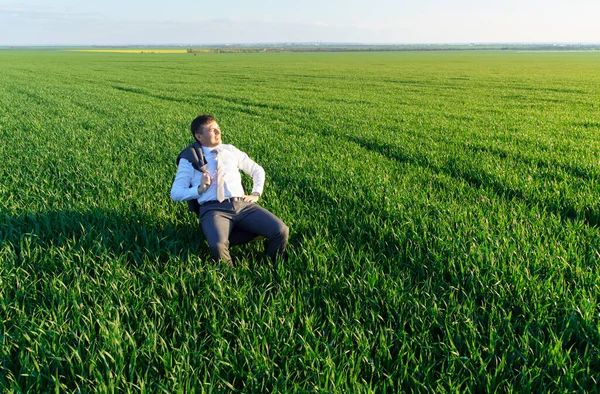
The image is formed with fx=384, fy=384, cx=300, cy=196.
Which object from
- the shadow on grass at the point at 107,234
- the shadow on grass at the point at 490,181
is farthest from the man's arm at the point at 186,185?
the shadow on grass at the point at 490,181

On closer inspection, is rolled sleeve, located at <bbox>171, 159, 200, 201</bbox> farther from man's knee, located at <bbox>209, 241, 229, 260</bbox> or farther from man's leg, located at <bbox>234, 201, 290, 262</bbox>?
man's knee, located at <bbox>209, 241, 229, 260</bbox>

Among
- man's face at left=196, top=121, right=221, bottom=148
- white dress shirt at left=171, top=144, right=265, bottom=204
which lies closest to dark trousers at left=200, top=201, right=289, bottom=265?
white dress shirt at left=171, top=144, right=265, bottom=204

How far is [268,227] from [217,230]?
464mm

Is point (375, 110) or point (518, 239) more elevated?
point (375, 110)

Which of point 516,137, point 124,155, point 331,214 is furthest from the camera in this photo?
point 516,137

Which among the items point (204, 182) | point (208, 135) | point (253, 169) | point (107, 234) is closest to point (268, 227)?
point (204, 182)

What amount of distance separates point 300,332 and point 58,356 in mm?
1429

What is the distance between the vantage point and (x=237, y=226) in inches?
147

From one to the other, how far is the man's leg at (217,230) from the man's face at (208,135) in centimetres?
69

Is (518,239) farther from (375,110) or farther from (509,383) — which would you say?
(375,110)

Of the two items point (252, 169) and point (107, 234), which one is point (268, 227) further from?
point (107, 234)

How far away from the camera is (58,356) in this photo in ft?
7.25

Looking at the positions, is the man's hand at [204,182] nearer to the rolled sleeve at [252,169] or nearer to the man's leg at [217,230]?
the man's leg at [217,230]

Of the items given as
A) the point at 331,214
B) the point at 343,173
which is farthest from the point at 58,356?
the point at 343,173
